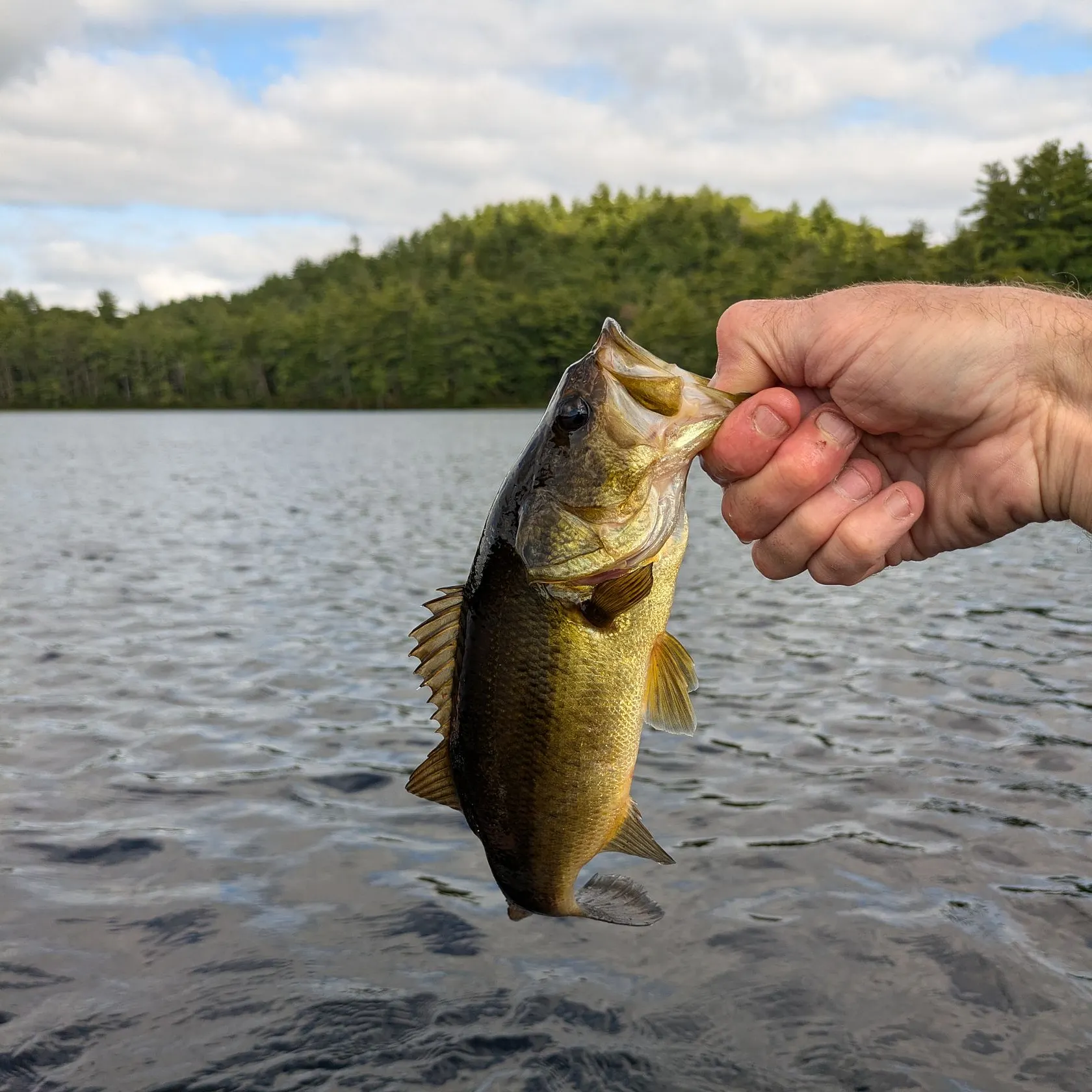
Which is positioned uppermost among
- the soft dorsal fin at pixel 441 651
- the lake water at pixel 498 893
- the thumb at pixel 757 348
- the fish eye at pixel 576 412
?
the thumb at pixel 757 348

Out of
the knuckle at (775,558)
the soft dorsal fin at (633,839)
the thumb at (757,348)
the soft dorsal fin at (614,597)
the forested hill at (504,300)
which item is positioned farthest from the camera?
the forested hill at (504,300)

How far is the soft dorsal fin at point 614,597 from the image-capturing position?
3.20 meters

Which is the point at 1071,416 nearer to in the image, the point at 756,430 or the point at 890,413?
the point at 890,413

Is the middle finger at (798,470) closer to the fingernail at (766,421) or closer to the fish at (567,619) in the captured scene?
the fingernail at (766,421)

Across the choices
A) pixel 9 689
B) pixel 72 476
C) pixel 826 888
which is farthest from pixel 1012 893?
pixel 72 476

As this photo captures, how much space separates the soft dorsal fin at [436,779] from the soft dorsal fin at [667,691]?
0.69 metres

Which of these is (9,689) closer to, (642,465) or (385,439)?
(642,465)

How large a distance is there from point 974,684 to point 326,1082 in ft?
29.1

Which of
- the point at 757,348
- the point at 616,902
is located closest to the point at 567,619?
the point at 616,902

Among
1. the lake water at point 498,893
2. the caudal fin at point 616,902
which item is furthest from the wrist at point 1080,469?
the lake water at point 498,893

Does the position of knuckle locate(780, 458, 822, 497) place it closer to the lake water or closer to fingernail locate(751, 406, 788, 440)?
fingernail locate(751, 406, 788, 440)

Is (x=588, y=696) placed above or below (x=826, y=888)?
above

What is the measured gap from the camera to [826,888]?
276 inches

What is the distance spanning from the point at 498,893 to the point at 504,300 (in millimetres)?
125069
